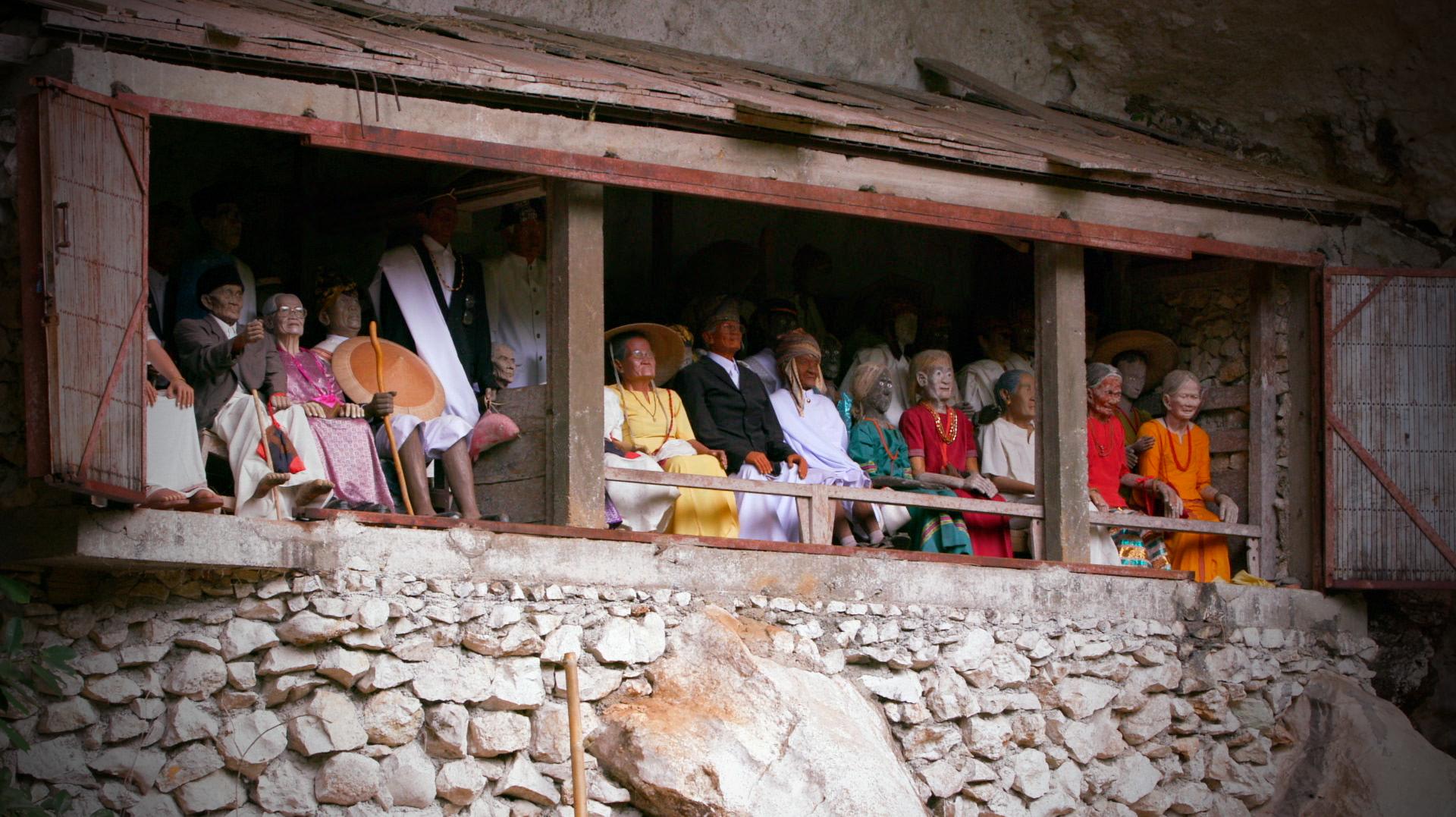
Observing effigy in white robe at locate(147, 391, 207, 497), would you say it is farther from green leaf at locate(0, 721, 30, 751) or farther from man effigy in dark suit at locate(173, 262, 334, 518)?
green leaf at locate(0, 721, 30, 751)

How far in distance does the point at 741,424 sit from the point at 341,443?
8.04ft

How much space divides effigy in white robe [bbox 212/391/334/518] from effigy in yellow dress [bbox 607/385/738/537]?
6.13 ft

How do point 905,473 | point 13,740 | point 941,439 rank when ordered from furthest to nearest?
point 941,439
point 905,473
point 13,740

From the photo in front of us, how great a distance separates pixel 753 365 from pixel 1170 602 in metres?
2.64

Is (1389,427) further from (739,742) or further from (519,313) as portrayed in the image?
(519,313)

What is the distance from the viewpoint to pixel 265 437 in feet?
29.7

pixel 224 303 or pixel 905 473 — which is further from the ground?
pixel 224 303

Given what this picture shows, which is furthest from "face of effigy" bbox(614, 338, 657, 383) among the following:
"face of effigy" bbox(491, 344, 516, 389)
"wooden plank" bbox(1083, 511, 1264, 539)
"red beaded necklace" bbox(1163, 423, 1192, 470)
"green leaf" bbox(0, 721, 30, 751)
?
"green leaf" bbox(0, 721, 30, 751)

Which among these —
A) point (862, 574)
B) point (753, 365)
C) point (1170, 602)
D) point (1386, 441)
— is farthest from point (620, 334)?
point (1386, 441)

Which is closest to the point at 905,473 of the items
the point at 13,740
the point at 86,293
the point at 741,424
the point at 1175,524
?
the point at 741,424

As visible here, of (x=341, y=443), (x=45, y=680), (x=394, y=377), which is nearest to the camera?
(x=45, y=680)

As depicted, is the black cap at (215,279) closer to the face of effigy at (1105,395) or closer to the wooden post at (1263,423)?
the face of effigy at (1105,395)

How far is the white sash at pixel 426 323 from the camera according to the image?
10336mm

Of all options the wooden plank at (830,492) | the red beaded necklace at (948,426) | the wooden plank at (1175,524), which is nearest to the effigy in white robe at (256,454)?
the wooden plank at (830,492)
